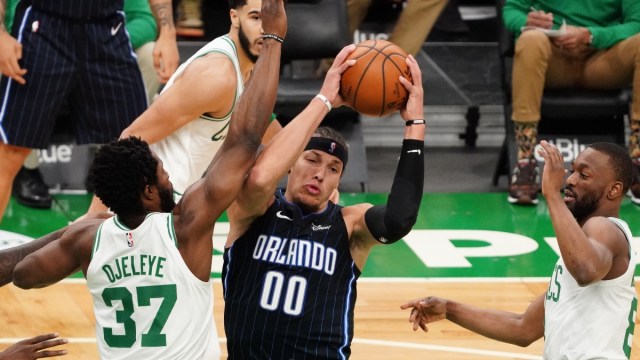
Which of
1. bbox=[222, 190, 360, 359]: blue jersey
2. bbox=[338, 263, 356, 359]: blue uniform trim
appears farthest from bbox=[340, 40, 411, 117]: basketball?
bbox=[338, 263, 356, 359]: blue uniform trim

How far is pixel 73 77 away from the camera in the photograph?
22.9ft

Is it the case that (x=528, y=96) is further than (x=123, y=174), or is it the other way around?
(x=528, y=96)

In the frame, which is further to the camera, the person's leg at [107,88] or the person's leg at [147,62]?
the person's leg at [147,62]

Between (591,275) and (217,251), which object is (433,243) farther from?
(591,275)

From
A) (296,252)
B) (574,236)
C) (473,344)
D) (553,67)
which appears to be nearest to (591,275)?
(574,236)

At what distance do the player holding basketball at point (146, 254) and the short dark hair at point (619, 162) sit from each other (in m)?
Answer: 1.32

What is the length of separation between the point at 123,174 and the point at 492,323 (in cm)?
167

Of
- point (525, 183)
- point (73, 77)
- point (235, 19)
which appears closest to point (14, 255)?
point (235, 19)

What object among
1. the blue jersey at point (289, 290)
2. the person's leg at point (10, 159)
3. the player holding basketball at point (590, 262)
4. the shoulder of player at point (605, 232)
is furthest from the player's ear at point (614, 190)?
the person's leg at point (10, 159)

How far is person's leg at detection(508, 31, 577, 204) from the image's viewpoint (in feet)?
27.1

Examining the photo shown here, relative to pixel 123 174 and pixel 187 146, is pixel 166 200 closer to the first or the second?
pixel 123 174

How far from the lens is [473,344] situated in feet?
19.3

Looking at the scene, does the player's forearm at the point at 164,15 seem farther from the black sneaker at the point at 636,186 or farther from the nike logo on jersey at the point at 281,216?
the black sneaker at the point at 636,186

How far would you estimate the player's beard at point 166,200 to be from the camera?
4.01m
